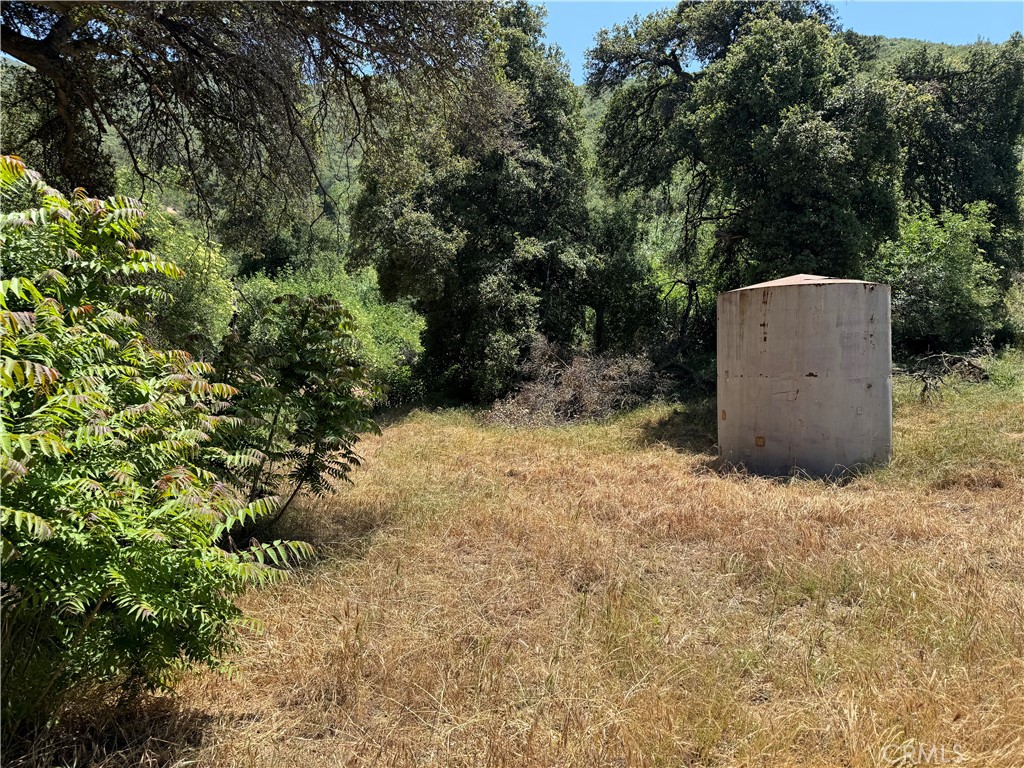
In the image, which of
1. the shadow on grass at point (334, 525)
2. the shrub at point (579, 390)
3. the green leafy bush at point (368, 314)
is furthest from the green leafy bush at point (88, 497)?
the shrub at point (579, 390)

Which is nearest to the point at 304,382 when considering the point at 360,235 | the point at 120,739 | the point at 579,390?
the point at 120,739

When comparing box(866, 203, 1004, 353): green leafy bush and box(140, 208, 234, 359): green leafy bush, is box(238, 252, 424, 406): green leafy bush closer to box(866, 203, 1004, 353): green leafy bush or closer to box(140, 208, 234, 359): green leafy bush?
box(140, 208, 234, 359): green leafy bush

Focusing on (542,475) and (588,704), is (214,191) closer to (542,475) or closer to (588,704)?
(542,475)

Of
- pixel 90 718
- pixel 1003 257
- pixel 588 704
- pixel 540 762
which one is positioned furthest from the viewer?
pixel 1003 257

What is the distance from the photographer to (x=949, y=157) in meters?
19.2

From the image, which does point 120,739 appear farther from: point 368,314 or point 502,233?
point 368,314

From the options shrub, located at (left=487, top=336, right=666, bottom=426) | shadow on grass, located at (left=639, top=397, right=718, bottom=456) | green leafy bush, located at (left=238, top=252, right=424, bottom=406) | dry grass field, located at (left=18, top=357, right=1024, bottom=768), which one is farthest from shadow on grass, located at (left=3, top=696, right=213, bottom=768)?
shrub, located at (left=487, top=336, right=666, bottom=426)

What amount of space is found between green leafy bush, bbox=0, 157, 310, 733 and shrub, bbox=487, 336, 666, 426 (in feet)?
37.9

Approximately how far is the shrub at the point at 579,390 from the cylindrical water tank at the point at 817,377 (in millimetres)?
5571

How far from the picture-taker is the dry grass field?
3014 millimetres

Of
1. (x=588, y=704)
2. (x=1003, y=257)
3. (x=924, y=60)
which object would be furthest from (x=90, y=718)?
(x=924, y=60)

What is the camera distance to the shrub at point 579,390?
14805 millimetres

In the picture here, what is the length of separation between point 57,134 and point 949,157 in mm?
21623

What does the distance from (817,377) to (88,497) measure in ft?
28.0
